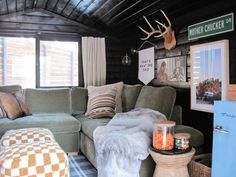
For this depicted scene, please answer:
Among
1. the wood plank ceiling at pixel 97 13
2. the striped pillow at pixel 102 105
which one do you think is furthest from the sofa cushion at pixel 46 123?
the wood plank ceiling at pixel 97 13

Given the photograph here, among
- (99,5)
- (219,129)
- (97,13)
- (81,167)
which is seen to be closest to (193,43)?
(219,129)

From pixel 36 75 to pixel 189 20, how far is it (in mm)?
2730

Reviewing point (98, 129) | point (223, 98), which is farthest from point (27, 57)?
point (223, 98)

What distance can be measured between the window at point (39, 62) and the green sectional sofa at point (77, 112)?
43 centimetres

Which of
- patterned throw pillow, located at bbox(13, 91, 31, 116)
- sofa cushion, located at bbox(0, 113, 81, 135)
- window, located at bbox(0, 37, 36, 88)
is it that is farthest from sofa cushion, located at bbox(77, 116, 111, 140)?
window, located at bbox(0, 37, 36, 88)

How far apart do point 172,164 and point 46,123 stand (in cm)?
196

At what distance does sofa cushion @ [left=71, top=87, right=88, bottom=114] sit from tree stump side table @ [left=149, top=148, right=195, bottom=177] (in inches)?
86.2

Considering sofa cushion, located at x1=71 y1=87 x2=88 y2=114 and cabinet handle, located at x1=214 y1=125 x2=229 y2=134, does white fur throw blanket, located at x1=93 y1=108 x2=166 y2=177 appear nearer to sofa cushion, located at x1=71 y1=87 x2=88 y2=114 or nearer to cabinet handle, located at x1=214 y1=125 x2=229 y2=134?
cabinet handle, located at x1=214 y1=125 x2=229 y2=134

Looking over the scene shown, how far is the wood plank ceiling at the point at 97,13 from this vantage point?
337cm

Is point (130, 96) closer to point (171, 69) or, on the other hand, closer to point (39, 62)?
point (171, 69)

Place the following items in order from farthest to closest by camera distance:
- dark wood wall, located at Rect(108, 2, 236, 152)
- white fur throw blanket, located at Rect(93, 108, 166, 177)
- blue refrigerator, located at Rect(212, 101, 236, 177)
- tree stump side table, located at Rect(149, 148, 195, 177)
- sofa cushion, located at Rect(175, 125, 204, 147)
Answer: sofa cushion, located at Rect(175, 125, 204, 147)
dark wood wall, located at Rect(108, 2, 236, 152)
white fur throw blanket, located at Rect(93, 108, 166, 177)
tree stump side table, located at Rect(149, 148, 195, 177)
blue refrigerator, located at Rect(212, 101, 236, 177)

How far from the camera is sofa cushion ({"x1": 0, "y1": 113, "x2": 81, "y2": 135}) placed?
359 centimetres

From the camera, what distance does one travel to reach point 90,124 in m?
3.56

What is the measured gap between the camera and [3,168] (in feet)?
6.86
